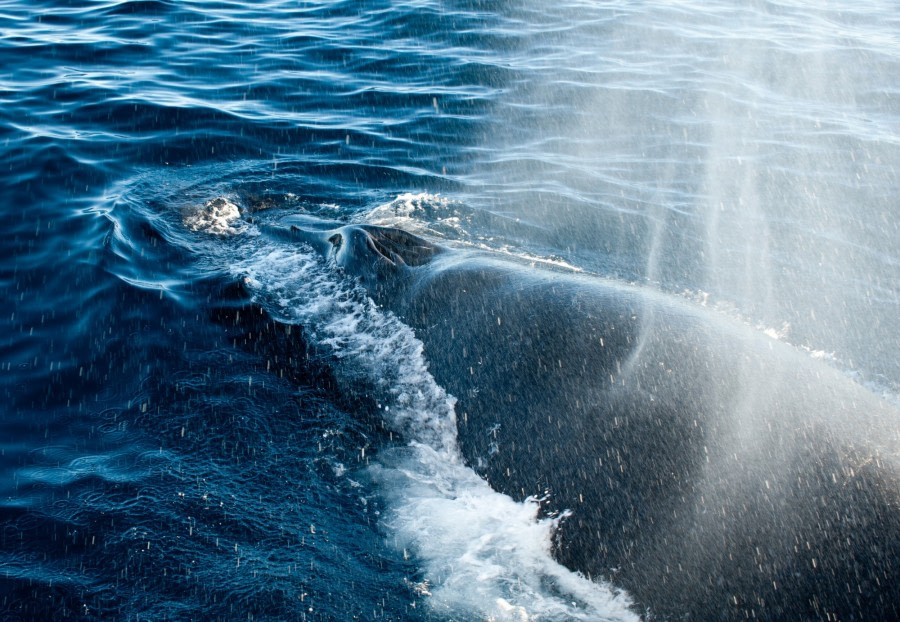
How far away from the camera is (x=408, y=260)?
7.72 metres

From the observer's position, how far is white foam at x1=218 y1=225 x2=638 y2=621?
509 cm

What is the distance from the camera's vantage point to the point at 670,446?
501cm

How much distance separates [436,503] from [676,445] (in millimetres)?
1940

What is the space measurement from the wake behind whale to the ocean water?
280 mm

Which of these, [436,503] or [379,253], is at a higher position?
[379,253]

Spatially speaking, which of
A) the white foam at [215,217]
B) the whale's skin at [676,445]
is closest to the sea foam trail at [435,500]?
the whale's skin at [676,445]

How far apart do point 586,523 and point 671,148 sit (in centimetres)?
982

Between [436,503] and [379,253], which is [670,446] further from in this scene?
[379,253]

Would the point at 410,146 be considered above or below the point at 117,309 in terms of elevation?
above

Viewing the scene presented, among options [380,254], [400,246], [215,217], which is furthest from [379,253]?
[215,217]

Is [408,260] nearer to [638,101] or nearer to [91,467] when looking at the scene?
[91,467]

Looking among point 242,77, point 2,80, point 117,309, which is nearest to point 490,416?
point 117,309

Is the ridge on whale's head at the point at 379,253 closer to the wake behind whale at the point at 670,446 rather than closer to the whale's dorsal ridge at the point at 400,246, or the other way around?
the whale's dorsal ridge at the point at 400,246

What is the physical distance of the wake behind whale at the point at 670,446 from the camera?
431cm
